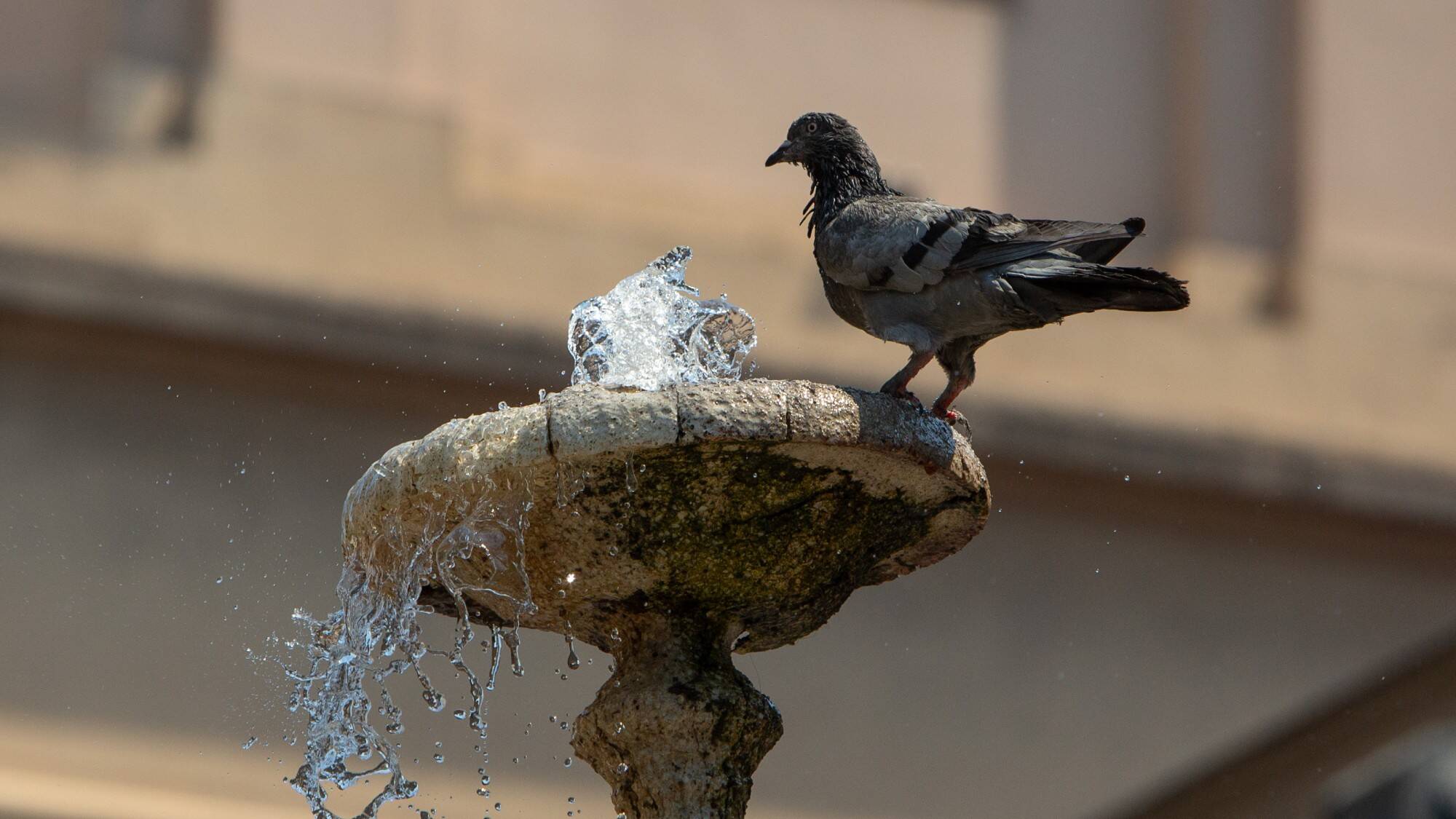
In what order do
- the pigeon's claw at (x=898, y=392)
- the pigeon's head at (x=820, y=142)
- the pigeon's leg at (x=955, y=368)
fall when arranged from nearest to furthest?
the pigeon's claw at (x=898, y=392) < the pigeon's leg at (x=955, y=368) < the pigeon's head at (x=820, y=142)

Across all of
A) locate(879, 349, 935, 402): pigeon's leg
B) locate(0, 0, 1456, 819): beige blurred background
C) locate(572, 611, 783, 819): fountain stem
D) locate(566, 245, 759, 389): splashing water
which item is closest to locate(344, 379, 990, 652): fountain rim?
locate(879, 349, 935, 402): pigeon's leg

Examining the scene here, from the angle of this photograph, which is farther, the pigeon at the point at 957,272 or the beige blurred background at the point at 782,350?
the beige blurred background at the point at 782,350

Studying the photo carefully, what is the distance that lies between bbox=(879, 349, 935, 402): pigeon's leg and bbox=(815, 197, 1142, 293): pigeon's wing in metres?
0.13

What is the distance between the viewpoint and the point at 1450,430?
335 inches

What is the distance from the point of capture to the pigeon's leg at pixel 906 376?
10.9 ft

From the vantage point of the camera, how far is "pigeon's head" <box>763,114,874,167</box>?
148 inches

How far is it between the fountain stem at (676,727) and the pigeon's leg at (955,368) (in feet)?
2.15

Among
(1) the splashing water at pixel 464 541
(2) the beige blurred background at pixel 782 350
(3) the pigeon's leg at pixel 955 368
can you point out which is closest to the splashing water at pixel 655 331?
(1) the splashing water at pixel 464 541

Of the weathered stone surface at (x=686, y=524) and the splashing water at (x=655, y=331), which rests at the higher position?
the splashing water at (x=655, y=331)

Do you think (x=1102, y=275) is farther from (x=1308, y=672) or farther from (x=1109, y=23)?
(x=1109, y=23)

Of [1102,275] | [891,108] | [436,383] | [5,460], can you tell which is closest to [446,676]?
[436,383]

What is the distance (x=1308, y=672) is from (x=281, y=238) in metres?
5.11

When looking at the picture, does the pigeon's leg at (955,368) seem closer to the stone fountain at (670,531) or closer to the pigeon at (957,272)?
the pigeon at (957,272)

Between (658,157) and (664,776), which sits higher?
(658,157)
